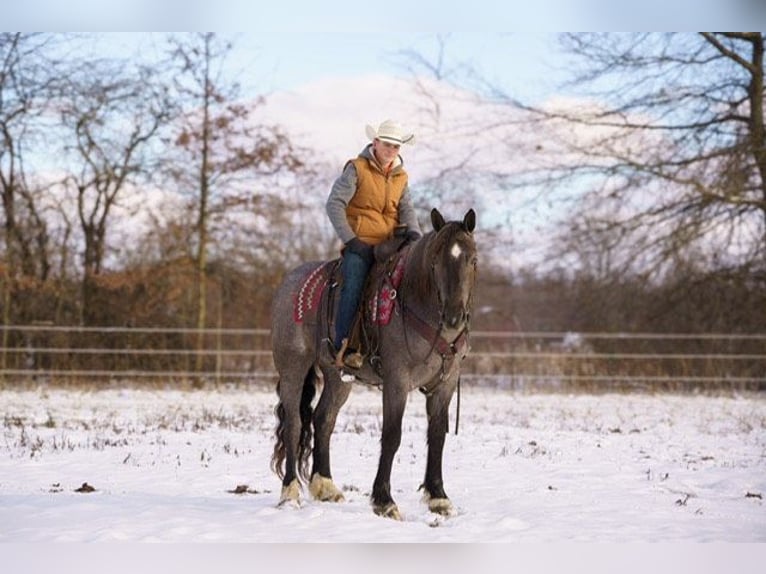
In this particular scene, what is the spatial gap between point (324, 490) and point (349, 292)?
3.19ft

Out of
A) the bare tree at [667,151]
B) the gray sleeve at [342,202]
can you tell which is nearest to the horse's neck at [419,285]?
the gray sleeve at [342,202]

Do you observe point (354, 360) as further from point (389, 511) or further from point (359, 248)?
point (389, 511)

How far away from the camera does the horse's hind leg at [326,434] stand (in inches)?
190

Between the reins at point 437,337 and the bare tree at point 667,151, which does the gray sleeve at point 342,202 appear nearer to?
the reins at point 437,337

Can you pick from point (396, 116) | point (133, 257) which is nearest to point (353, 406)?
point (396, 116)

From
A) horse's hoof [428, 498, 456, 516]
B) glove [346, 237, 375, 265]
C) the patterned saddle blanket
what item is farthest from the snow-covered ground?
glove [346, 237, 375, 265]

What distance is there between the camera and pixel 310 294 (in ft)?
16.4

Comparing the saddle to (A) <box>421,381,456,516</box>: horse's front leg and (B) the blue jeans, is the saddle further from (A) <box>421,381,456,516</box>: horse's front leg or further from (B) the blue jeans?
(A) <box>421,381,456,516</box>: horse's front leg

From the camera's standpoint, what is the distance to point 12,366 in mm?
12195

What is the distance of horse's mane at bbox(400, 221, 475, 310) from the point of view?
4.18m

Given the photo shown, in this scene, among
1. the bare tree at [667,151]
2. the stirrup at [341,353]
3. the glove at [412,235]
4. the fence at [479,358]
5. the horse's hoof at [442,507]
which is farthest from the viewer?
the fence at [479,358]

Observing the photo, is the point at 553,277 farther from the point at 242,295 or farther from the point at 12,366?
the point at 12,366

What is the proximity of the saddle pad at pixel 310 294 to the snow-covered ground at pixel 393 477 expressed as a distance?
0.91 meters

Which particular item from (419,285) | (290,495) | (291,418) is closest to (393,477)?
(291,418)
